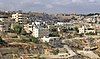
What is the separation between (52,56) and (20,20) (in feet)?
103

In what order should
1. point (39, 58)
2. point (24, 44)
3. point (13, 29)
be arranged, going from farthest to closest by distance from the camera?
1. point (13, 29)
2. point (24, 44)
3. point (39, 58)

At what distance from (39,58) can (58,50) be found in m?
5.73

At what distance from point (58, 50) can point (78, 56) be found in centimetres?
309

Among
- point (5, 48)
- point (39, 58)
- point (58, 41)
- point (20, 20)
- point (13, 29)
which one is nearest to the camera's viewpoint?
point (39, 58)

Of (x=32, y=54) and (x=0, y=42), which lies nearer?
(x=32, y=54)

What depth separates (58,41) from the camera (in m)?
44.8

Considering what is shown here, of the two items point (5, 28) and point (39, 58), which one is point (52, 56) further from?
point (5, 28)

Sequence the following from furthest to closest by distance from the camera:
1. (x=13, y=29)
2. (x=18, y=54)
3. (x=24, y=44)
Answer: (x=13, y=29)
(x=24, y=44)
(x=18, y=54)

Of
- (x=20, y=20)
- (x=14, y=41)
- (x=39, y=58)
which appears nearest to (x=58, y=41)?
(x=14, y=41)

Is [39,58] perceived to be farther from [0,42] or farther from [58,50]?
[0,42]

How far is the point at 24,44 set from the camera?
126 feet

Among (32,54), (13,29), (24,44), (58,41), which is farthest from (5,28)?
(32,54)

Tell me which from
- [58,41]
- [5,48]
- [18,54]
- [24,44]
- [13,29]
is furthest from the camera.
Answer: [13,29]

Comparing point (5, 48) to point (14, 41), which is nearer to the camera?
point (5, 48)
